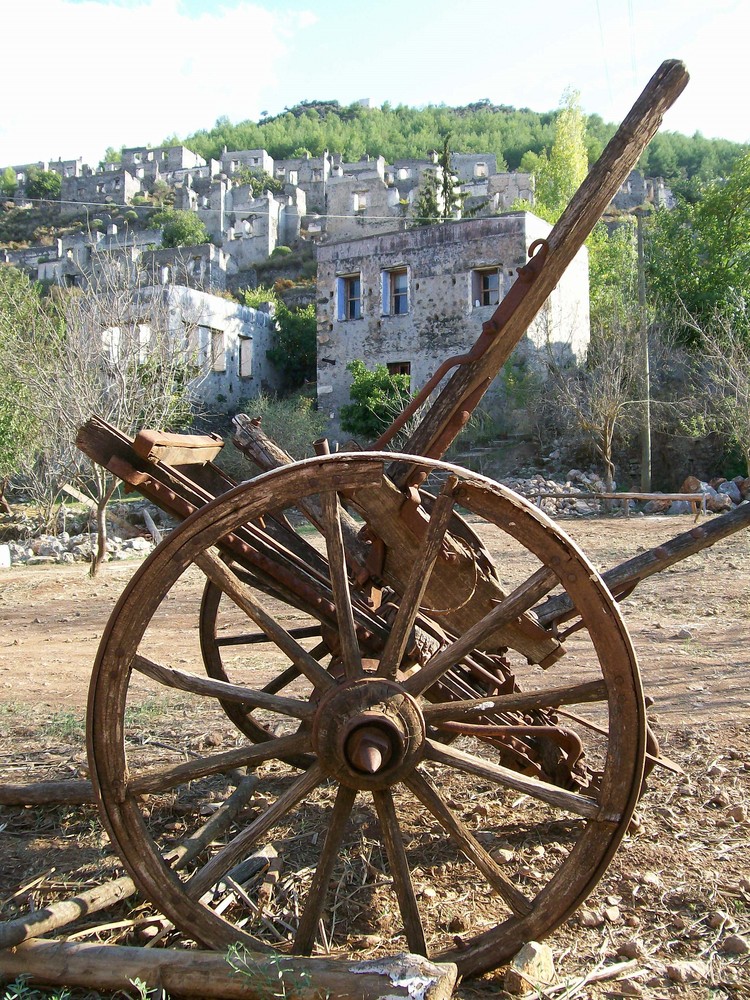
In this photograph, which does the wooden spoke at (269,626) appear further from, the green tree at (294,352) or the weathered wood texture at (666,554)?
Result: the green tree at (294,352)

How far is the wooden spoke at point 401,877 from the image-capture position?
2342mm

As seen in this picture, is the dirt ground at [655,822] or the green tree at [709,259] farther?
the green tree at [709,259]

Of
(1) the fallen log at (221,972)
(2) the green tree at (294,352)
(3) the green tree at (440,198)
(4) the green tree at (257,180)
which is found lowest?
(1) the fallen log at (221,972)

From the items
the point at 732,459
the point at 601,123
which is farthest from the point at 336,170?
the point at 732,459

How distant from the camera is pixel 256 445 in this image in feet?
11.4

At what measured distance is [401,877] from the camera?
2.39 m

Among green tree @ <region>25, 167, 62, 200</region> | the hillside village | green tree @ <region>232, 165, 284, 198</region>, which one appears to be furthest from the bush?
green tree @ <region>25, 167, 62, 200</region>

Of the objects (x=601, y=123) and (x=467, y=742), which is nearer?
(x=467, y=742)

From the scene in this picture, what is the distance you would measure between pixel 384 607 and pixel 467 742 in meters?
1.35

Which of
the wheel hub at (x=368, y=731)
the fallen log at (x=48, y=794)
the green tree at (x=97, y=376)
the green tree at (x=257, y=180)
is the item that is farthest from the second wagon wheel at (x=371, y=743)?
the green tree at (x=257, y=180)

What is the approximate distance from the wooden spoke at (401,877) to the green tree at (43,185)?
8048cm

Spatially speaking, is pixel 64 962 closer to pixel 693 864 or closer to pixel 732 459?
pixel 693 864

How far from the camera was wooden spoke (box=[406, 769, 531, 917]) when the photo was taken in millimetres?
2348

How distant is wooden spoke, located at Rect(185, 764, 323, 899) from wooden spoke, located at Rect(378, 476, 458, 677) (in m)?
0.39
